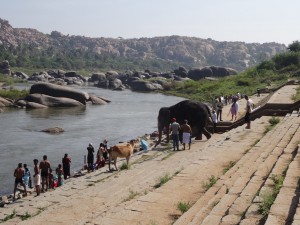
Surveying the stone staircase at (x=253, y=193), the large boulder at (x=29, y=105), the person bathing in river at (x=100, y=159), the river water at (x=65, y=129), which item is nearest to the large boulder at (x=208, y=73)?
the river water at (x=65, y=129)

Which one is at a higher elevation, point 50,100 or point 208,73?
point 208,73

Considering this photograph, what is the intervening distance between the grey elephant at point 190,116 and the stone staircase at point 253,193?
764 centimetres

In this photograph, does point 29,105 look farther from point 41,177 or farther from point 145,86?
point 145,86

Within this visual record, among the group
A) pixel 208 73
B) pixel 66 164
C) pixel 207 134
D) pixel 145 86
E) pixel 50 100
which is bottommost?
pixel 66 164

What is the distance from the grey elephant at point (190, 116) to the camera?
18.7 m

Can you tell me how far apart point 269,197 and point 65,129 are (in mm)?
26444

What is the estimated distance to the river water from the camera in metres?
21.7

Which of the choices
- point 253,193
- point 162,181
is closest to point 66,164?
point 162,181

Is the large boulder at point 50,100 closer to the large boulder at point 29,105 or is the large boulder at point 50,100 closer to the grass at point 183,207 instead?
the large boulder at point 29,105

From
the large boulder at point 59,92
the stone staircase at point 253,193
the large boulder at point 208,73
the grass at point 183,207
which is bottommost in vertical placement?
the grass at point 183,207

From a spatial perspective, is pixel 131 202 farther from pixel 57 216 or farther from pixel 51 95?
pixel 51 95

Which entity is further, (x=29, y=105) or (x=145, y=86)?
(x=145, y=86)

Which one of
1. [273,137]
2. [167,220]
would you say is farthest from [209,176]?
[273,137]

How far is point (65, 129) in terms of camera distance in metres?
31.4
